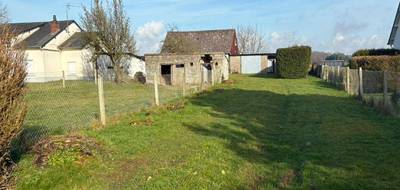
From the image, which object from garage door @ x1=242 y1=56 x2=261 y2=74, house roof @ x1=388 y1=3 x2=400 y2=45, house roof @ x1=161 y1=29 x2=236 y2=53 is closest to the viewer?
house roof @ x1=388 y1=3 x2=400 y2=45

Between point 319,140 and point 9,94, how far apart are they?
6.44 meters

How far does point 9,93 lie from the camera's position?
6.21 metres

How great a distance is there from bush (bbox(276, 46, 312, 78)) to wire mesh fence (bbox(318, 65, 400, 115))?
53.9 feet

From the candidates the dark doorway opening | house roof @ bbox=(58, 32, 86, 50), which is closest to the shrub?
the dark doorway opening

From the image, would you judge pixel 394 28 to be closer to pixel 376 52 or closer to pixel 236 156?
pixel 376 52

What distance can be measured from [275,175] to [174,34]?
4997 centimetres

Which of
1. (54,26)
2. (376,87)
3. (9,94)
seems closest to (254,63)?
(54,26)

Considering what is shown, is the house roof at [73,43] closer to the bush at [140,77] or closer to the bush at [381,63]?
the bush at [140,77]

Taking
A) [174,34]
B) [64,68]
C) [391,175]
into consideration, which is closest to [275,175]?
[391,175]

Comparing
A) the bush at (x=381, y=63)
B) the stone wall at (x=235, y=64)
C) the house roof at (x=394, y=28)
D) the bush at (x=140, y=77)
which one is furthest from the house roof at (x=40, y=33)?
the house roof at (x=394, y=28)

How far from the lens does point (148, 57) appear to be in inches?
1500

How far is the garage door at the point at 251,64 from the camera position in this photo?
5728 cm

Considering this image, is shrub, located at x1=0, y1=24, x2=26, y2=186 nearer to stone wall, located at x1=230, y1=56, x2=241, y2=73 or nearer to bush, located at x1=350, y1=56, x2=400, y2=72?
bush, located at x1=350, y1=56, x2=400, y2=72

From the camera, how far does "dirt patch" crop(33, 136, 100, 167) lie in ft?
24.3
